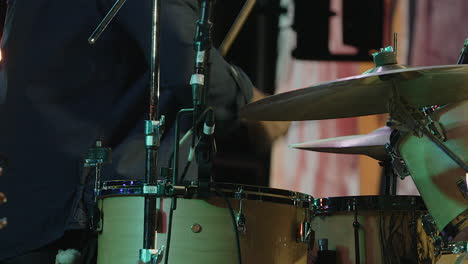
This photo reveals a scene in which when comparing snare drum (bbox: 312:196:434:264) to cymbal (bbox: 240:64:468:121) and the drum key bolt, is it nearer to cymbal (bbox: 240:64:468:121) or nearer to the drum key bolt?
cymbal (bbox: 240:64:468:121)

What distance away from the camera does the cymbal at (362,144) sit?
2352 mm

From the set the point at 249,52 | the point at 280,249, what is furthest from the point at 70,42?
the point at 280,249

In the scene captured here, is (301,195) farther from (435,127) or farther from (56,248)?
(56,248)

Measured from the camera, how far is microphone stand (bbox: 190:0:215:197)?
1703 mm

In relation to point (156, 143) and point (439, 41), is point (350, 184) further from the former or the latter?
point (156, 143)

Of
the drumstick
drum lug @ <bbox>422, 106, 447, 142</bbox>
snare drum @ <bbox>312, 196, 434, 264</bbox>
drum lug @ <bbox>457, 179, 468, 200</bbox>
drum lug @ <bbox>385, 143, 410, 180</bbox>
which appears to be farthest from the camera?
the drumstick

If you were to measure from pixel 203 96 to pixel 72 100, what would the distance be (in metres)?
0.98

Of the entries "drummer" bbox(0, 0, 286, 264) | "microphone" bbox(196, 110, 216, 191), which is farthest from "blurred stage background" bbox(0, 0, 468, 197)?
"microphone" bbox(196, 110, 216, 191)

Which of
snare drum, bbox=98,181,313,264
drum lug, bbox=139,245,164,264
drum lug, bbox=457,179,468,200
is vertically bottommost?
drum lug, bbox=139,245,164,264

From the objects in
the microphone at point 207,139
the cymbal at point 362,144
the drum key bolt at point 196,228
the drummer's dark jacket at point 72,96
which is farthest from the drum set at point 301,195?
the drummer's dark jacket at point 72,96

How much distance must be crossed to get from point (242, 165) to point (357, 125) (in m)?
0.65

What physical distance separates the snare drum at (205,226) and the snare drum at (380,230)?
535 millimetres

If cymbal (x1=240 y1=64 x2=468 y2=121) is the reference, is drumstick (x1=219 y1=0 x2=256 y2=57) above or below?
above

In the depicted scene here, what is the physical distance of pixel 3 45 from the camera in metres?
2.49
